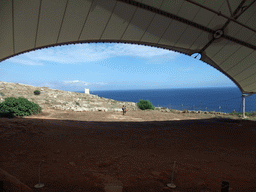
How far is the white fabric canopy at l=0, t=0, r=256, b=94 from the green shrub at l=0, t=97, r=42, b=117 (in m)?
9.52

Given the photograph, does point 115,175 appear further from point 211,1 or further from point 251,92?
point 251,92

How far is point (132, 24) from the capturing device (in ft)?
29.4

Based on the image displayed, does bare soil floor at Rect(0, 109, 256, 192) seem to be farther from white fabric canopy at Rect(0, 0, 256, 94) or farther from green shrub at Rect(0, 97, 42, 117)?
green shrub at Rect(0, 97, 42, 117)

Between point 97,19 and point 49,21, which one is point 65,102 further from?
point 97,19

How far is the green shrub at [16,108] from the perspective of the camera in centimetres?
1507

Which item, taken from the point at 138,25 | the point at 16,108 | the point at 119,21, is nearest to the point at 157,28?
the point at 138,25

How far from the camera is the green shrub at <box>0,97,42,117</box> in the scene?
15.1 metres

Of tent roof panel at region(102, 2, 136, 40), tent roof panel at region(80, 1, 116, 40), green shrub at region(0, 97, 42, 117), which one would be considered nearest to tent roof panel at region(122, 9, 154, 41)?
tent roof panel at region(102, 2, 136, 40)

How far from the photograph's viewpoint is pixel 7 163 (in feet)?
14.5

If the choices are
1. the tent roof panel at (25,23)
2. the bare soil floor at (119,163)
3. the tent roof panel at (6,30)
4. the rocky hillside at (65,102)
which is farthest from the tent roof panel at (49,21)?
the rocky hillside at (65,102)

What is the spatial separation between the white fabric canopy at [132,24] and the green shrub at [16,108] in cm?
952

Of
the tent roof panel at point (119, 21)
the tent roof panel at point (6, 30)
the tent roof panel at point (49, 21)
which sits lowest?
the tent roof panel at point (6, 30)

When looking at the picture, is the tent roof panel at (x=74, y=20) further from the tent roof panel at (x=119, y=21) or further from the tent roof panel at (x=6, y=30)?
the tent roof panel at (x=6, y=30)

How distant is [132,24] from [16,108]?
14.9 metres
